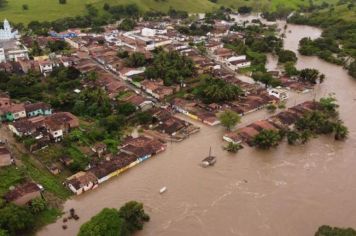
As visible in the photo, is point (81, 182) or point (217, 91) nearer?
point (81, 182)

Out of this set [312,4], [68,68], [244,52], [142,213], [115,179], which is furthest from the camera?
[312,4]

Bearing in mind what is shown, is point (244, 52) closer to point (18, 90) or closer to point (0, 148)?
point (18, 90)

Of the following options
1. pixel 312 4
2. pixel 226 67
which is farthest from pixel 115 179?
pixel 312 4

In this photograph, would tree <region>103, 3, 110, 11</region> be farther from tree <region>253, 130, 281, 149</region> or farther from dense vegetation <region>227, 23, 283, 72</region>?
tree <region>253, 130, 281, 149</region>

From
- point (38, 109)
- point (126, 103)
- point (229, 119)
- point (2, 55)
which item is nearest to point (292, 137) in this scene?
point (229, 119)

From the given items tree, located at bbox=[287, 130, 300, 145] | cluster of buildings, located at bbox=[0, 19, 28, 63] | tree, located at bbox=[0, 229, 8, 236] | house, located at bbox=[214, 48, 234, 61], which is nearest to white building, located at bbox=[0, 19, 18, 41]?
cluster of buildings, located at bbox=[0, 19, 28, 63]

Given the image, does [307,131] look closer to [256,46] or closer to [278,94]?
[278,94]
